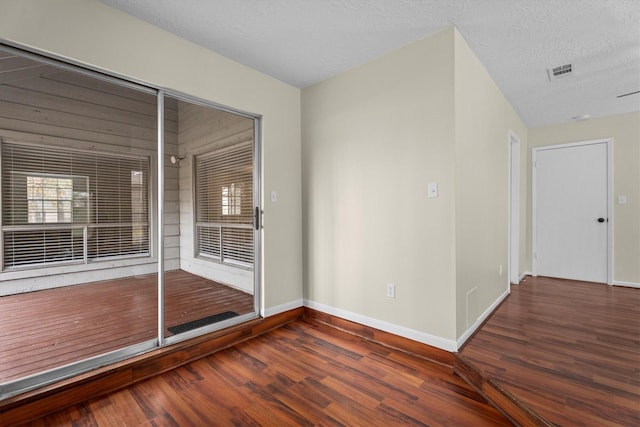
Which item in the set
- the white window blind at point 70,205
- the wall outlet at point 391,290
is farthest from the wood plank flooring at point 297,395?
the white window blind at point 70,205

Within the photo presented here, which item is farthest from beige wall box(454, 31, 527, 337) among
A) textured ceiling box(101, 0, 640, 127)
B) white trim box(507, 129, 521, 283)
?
white trim box(507, 129, 521, 283)

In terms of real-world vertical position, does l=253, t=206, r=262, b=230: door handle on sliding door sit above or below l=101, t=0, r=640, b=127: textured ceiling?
below

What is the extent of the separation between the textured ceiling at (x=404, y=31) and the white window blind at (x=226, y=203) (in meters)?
1.02

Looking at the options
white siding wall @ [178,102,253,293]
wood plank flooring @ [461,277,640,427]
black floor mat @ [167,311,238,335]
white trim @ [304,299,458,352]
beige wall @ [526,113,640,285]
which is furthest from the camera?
beige wall @ [526,113,640,285]

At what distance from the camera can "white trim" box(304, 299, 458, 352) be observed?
2379mm

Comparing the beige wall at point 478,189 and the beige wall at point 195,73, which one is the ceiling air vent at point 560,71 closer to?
the beige wall at point 478,189

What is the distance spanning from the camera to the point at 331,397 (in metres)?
1.99

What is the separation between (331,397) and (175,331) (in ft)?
4.99

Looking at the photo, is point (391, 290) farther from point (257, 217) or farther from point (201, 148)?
point (201, 148)

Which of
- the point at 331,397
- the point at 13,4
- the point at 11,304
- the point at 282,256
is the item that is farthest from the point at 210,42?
the point at 331,397

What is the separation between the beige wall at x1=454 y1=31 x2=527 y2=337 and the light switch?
0.51 ft

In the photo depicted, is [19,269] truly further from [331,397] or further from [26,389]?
[331,397]

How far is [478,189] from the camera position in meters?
2.78

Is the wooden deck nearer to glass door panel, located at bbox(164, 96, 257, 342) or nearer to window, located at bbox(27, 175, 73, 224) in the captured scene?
glass door panel, located at bbox(164, 96, 257, 342)
